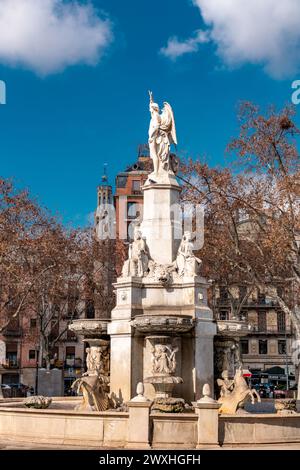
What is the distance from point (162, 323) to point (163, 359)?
1295mm

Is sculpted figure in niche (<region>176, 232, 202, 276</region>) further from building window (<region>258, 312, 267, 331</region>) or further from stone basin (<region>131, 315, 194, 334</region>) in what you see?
building window (<region>258, 312, 267, 331</region>)

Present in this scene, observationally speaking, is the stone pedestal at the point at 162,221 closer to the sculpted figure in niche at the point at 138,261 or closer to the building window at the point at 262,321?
the sculpted figure in niche at the point at 138,261

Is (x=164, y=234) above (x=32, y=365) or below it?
above

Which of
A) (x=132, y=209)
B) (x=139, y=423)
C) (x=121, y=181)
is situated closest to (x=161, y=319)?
(x=139, y=423)

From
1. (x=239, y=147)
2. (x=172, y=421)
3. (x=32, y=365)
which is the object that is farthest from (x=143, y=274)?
(x=32, y=365)

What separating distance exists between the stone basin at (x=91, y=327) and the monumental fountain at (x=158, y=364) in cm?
3

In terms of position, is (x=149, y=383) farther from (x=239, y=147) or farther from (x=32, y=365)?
(x=32, y=365)

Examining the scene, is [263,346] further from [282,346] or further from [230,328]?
[230,328]

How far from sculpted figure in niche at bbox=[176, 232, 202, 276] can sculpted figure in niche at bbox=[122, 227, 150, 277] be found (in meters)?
1.03

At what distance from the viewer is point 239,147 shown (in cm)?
3180

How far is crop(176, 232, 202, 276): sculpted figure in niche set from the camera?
2059 cm

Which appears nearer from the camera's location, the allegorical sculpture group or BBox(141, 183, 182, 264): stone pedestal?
the allegorical sculpture group

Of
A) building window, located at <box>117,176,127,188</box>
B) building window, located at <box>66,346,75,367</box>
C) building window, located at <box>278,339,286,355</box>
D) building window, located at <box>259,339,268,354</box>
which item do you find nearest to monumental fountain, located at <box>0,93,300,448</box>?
building window, located at <box>66,346,75,367</box>
